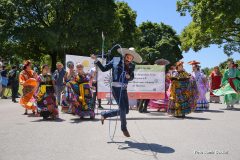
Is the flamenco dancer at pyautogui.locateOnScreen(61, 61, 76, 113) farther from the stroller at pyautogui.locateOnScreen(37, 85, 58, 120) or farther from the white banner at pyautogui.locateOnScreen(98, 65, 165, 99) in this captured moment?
the white banner at pyautogui.locateOnScreen(98, 65, 165, 99)

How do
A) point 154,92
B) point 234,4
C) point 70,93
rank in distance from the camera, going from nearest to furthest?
point 70,93 < point 154,92 < point 234,4

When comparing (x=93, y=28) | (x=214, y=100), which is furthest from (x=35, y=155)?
Answer: (x=93, y=28)

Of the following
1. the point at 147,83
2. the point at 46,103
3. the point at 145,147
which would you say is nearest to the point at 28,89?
the point at 46,103

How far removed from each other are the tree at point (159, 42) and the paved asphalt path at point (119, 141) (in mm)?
67052

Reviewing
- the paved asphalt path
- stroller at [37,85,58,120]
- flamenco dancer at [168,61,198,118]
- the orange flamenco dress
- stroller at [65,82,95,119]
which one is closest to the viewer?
the paved asphalt path

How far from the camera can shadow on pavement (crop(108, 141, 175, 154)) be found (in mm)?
7078

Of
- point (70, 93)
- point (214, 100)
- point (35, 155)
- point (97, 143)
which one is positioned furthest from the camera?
point (214, 100)

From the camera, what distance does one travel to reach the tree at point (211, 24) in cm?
3055

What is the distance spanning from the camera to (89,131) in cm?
944

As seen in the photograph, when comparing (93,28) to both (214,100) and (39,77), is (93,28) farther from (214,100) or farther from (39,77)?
(39,77)

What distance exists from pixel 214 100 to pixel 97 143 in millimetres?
15864

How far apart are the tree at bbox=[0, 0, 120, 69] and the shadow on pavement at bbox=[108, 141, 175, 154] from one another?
2688cm

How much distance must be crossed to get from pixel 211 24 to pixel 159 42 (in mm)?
49508

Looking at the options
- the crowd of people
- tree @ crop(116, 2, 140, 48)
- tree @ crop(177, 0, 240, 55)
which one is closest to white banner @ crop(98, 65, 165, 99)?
the crowd of people
